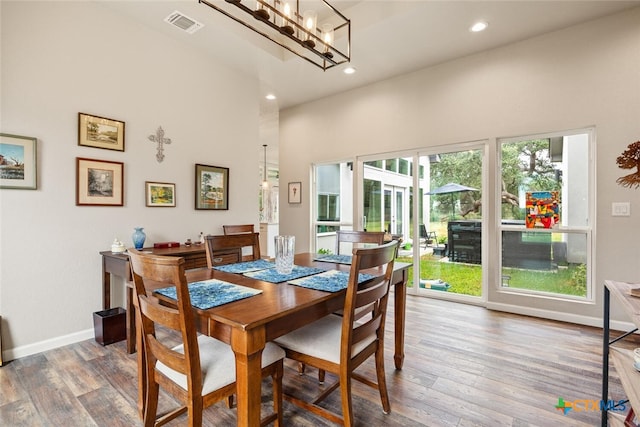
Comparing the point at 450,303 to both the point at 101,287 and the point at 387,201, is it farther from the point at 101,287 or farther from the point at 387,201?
the point at 101,287

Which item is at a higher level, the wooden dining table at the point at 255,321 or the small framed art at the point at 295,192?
the small framed art at the point at 295,192

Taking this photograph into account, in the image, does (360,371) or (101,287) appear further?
(101,287)

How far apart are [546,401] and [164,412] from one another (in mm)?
2312

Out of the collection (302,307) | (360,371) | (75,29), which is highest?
(75,29)

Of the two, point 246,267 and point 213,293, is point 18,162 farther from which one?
point 213,293

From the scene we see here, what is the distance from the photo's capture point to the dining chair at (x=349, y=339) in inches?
56.2

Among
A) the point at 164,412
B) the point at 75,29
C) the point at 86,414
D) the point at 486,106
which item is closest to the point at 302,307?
the point at 164,412

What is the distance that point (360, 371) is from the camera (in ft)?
7.32

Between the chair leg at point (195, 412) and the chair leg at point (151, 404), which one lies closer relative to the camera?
the chair leg at point (195, 412)

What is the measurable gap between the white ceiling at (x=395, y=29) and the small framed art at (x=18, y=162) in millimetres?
1514

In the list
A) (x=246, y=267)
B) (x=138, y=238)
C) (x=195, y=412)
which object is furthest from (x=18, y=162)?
(x=195, y=412)

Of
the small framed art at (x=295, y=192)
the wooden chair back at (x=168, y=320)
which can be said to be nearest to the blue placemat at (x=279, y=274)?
the wooden chair back at (x=168, y=320)

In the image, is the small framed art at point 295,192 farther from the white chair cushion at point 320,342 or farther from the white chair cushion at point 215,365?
the white chair cushion at point 215,365

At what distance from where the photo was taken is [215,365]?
4.38 feet
